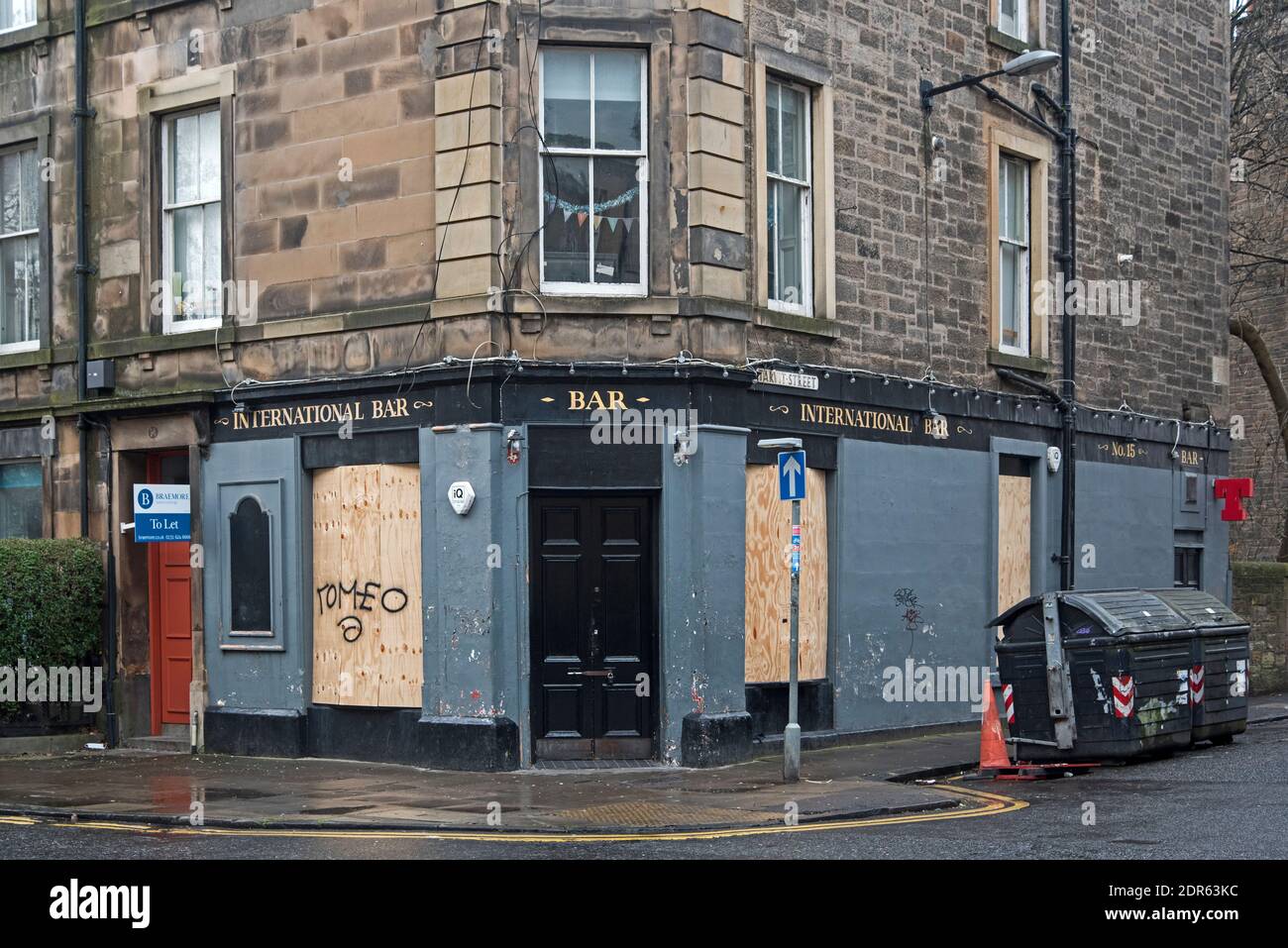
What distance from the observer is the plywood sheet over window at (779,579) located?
1781cm

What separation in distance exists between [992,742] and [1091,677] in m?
1.12

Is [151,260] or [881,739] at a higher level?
[151,260]

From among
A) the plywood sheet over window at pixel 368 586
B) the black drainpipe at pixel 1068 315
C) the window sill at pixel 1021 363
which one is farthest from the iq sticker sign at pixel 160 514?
the black drainpipe at pixel 1068 315

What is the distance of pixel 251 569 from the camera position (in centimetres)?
1847

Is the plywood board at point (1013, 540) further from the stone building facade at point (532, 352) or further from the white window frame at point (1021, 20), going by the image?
the white window frame at point (1021, 20)

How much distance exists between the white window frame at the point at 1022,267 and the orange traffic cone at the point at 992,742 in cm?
641

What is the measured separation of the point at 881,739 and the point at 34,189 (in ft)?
38.4

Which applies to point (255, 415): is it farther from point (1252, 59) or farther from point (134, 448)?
point (1252, 59)

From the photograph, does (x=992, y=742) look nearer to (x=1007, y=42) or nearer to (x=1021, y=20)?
(x=1007, y=42)

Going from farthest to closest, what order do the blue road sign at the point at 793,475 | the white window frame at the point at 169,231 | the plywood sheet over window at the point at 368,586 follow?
1. the white window frame at the point at 169,231
2. the plywood sheet over window at the point at 368,586
3. the blue road sign at the point at 793,475

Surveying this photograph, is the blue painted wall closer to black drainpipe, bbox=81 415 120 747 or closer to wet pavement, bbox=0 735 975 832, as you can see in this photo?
wet pavement, bbox=0 735 975 832

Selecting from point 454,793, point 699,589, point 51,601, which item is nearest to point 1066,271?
point 699,589

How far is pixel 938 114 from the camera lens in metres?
20.5
